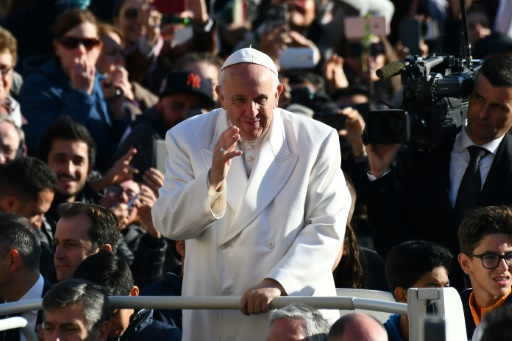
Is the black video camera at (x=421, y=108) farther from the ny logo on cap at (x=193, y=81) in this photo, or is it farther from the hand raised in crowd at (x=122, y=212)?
the ny logo on cap at (x=193, y=81)

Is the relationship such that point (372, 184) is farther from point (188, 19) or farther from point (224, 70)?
point (188, 19)

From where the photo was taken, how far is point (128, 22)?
433 inches

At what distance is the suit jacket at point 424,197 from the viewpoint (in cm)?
684

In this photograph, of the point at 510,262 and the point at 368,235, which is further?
the point at 368,235

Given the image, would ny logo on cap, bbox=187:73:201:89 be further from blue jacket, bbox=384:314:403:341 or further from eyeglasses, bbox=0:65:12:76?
blue jacket, bbox=384:314:403:341

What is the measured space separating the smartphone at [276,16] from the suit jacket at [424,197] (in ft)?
12.9

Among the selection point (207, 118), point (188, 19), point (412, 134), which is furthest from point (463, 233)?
point (188, 19)

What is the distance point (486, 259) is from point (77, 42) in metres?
4.42

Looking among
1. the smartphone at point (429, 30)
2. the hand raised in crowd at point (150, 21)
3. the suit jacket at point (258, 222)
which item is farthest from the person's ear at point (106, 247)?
the smartphone at point (429, 30)

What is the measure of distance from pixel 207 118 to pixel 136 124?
319 centimetres

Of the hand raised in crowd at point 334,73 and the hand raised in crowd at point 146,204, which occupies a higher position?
the hand raised in crowd at point 334,73

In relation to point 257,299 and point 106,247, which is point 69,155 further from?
point 257,299

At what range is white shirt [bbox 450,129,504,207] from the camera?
271 inches

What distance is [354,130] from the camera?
8586 mm
